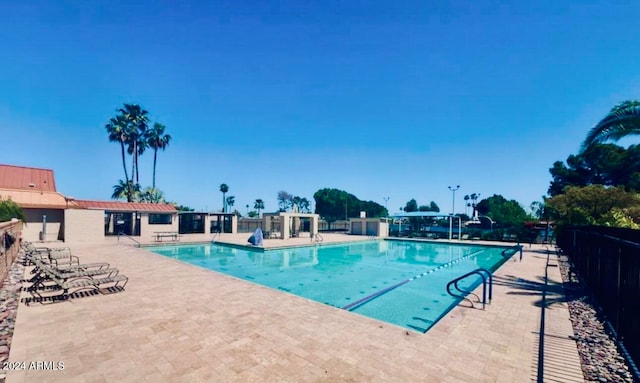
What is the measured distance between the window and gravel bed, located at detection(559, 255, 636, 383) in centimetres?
2512

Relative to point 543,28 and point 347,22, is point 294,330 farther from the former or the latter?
point 543,28

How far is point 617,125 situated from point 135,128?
3588cm

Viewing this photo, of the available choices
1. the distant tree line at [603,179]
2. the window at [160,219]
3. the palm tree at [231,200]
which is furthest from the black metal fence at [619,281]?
the palm tree at [231,200]

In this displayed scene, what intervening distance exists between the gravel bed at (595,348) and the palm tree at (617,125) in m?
3.89

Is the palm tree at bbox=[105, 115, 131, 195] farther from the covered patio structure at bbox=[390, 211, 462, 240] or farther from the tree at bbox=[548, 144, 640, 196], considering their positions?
the tree at bbox=[548, 144, 640, 196]

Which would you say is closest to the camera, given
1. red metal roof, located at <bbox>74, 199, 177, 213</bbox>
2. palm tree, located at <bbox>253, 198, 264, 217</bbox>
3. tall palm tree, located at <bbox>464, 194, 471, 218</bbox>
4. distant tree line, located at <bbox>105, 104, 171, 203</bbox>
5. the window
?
red metal roof, located at <bbox>74, 199, 177, 213</bbox>

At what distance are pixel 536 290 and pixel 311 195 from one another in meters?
64.2

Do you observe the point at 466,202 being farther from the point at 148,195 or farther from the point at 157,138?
the point at 157,138

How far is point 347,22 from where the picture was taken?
11.3 metres

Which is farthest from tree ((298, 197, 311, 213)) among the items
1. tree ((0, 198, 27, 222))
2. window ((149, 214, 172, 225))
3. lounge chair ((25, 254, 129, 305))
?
lounge chair ((25, 254, 129, 305))

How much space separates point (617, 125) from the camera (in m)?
6.52

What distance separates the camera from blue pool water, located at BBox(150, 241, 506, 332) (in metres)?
7.64

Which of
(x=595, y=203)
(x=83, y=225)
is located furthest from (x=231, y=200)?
(x=595, y=203)

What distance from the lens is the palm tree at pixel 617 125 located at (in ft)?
20.4
